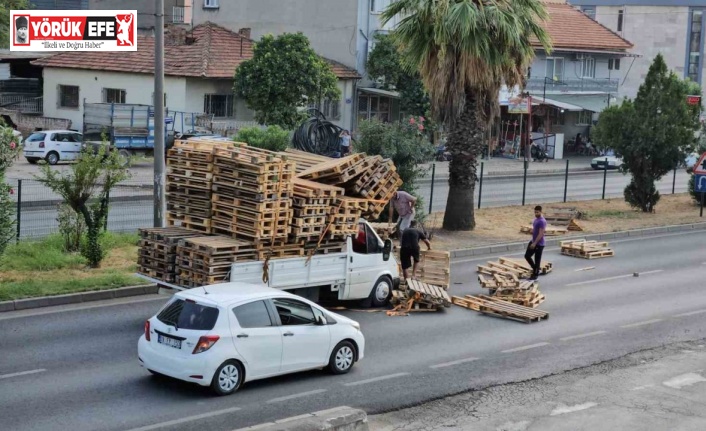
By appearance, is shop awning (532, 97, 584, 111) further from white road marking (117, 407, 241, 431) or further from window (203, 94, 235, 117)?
white road marking (117, 407, 241, 431)

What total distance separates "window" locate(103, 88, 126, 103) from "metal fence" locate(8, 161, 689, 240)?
1626 cm

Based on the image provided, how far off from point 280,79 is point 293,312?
113 ft

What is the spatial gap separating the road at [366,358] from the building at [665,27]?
60.2 metres

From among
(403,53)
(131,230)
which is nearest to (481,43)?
(403,53)

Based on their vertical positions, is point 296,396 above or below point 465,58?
below

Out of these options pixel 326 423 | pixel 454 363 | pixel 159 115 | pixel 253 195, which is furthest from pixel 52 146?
pixel 326 423

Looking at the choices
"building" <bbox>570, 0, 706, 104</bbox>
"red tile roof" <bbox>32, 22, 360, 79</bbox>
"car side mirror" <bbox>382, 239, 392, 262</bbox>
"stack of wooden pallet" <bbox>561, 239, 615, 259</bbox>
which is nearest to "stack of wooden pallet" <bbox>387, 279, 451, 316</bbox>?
"car side mirror" <bbox>382, 239, 392, 262</bbox>

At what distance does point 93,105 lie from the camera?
4619cm

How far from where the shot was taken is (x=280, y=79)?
4775cm

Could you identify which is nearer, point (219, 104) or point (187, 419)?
point (187, 419)

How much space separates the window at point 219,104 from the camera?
169 feet

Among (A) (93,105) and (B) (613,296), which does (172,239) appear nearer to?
(B) (613,296)

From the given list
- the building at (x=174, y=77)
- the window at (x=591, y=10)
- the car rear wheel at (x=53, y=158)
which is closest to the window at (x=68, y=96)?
the building at (x=174, y=77)

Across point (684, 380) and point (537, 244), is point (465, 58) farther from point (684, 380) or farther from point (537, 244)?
point (684, 380)
